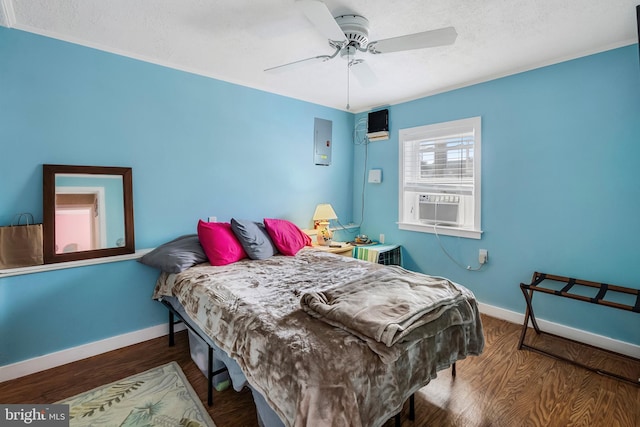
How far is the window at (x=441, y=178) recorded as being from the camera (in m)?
3.21

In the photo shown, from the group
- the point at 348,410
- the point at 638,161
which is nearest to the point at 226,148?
the point at 348,410

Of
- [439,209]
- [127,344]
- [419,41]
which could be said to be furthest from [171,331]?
[439,209]

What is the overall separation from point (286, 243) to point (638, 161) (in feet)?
9.47

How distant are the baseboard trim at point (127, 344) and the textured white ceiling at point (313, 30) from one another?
2.33m

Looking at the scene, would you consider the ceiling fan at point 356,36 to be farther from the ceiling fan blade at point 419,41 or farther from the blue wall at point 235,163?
the blue wall at point 235,163

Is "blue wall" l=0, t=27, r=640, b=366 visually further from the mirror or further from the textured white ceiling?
the textured white ceiling

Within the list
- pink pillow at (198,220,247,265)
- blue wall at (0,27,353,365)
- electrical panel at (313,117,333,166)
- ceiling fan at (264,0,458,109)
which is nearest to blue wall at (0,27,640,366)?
blue wall at (0,27,353,365)

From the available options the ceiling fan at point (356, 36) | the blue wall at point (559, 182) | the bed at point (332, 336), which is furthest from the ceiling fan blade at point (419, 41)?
the blue wall at point (559, 182)

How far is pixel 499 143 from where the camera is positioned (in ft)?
9.78

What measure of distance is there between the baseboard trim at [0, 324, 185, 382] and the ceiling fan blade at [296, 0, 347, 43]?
269 cm

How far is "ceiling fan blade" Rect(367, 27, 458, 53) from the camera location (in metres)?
1.68

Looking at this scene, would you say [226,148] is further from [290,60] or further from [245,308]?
[245,308]

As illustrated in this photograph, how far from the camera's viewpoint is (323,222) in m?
3.74

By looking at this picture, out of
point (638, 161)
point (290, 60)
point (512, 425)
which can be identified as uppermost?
point (290, 60)
